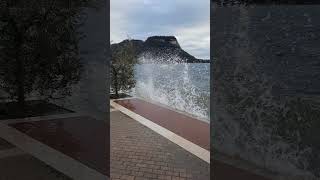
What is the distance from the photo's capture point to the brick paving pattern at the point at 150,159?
5336mm

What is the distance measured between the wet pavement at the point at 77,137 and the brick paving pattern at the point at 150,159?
21cm

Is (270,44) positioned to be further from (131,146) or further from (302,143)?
(131,146)

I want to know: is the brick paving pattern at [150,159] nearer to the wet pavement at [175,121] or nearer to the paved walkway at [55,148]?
the paved walkway at [55,148]

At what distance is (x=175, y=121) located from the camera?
927cm

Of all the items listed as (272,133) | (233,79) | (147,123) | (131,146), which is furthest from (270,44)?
(147,123)

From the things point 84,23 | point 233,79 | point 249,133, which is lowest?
point 249,133

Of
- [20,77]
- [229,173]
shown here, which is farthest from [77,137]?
[229,173]

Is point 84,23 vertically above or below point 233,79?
above

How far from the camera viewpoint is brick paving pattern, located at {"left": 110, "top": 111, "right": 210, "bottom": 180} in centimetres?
534

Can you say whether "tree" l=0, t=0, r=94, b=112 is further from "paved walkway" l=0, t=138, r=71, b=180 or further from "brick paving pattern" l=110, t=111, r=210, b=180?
"paved walkway" l=0, t=138, r=71, b=180

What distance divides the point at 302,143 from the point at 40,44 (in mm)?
6395

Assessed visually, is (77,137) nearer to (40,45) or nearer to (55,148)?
(55,148)

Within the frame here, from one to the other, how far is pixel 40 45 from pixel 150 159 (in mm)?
Result: 4245

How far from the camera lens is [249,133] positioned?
5238 mm
